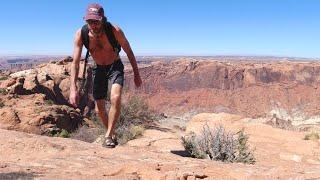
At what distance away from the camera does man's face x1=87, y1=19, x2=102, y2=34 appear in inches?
218

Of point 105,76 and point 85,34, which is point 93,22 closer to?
point 85,34

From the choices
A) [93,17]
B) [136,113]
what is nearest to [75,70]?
[93,17]

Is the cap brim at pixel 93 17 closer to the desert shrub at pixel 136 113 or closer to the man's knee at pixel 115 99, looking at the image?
the man's knee at pixel 115 99

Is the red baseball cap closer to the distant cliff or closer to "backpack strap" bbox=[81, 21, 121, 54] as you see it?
"backpack strap" bbox=[81, 21, 121, 54]

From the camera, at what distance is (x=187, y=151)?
305 inches

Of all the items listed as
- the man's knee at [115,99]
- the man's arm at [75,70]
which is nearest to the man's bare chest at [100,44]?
the man's arm at [75,70]

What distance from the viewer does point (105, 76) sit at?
6.25m

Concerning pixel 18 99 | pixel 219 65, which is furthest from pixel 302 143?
pixel 219 65

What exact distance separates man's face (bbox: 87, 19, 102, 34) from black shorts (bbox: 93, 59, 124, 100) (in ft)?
2.16

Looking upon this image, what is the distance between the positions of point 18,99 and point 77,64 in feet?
43.6

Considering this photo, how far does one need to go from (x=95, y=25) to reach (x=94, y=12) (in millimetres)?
168

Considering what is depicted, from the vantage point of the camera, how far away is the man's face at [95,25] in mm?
5535

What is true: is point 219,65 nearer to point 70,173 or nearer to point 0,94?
point 0,94

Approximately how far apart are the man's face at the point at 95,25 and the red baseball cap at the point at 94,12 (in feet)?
0.16
